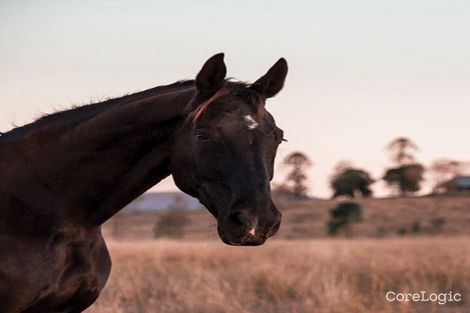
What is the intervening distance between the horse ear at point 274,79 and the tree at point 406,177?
230 ft

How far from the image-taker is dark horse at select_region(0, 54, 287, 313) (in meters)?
4.32

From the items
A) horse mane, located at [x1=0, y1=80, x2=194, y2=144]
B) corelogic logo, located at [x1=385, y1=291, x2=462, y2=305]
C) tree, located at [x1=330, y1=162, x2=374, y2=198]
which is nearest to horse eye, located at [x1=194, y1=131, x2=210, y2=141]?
horse mane, located at [x1=0, y1=80, x2=194, y2=144]

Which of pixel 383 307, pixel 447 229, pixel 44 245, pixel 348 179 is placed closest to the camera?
pixel 44 245

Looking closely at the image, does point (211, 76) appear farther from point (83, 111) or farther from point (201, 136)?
point (83, 111)

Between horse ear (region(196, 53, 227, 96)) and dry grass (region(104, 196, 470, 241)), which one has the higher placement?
horse ear (region(196, 53, 227, 96))

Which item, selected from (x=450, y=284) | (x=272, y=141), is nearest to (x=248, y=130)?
(x=272, y=141)

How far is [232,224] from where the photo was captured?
408 centimetres

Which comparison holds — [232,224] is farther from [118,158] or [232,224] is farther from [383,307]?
[383,307]

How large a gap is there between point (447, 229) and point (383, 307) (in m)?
48.2

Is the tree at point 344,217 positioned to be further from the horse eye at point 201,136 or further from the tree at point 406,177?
the horse eye at point 201,136

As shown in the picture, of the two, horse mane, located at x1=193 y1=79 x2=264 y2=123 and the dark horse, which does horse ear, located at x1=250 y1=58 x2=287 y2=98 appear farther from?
horse mane, located at x1=193 y1=79 x2=264 y2=123

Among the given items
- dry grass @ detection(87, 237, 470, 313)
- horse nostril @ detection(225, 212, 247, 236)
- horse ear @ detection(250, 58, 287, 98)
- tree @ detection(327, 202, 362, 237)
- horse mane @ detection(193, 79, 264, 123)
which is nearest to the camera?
horse nostril @ detection(225, 212, 247, 236)

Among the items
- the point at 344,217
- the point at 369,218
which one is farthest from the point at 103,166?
the point at 369,218

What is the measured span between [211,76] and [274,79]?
18.2 inches
